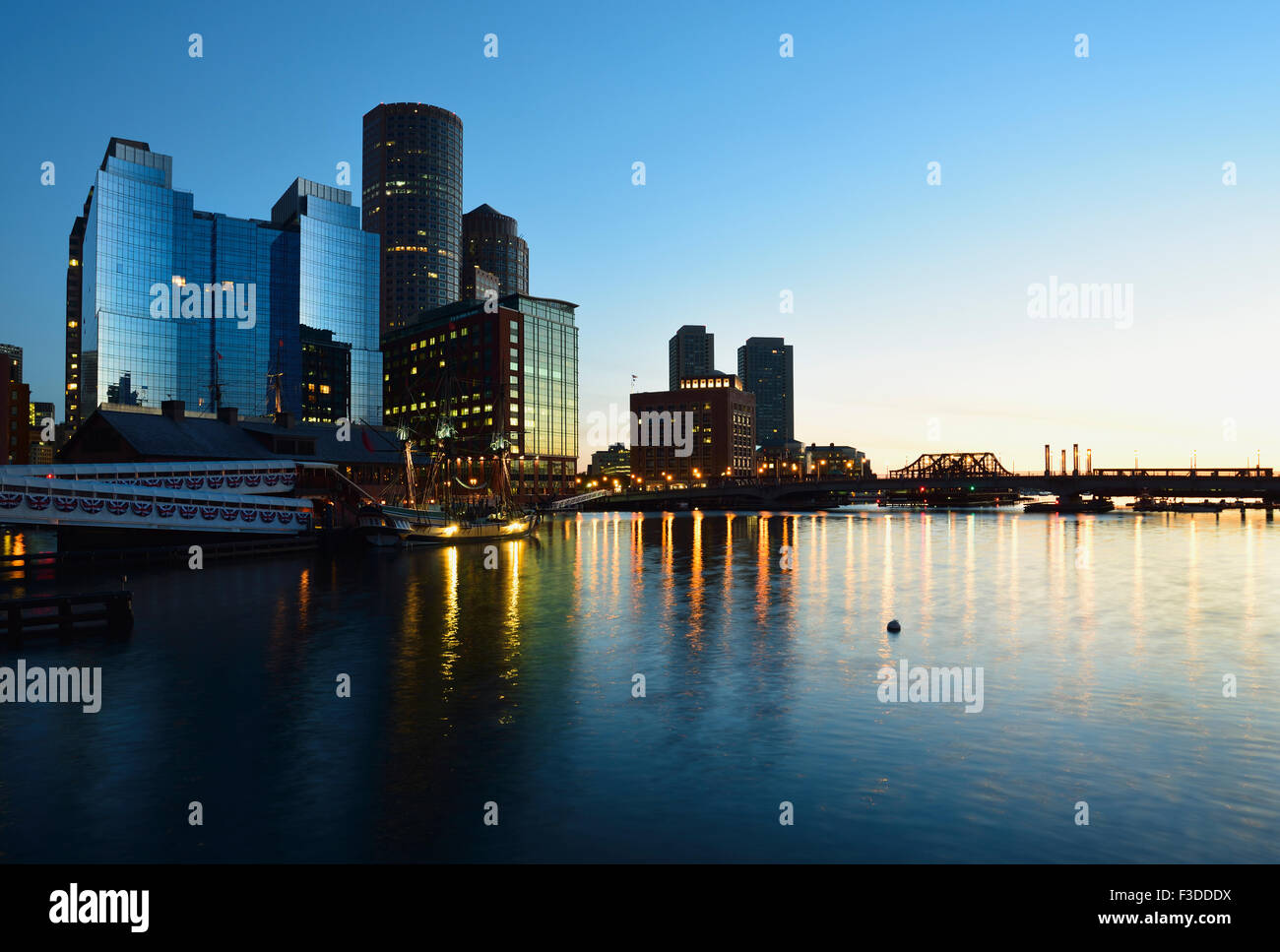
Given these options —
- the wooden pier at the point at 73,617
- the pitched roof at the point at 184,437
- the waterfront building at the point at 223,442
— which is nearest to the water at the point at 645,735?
the wooden pier at the point at 73,617

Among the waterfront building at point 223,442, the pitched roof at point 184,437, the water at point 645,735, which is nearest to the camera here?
the water at point 645,735

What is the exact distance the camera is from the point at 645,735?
2155 cm

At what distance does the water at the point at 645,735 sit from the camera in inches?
596

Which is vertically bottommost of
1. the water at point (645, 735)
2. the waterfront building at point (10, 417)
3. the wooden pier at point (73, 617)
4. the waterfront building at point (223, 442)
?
the water at point (645, 735)

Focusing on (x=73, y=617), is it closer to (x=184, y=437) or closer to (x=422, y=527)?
(x=422, y=527)

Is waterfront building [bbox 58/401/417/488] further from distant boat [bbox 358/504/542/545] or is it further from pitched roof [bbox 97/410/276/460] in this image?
distant boat [bbox 358/504/542/545]

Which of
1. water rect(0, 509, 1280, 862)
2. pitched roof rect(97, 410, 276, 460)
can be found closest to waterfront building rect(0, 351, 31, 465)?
pitched roof rect(97, 410, 276, 460)

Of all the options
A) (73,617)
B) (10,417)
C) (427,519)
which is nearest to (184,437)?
(427,519)

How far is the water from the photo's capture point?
49.7 ft

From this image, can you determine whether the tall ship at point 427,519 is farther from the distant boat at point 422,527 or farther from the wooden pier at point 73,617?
the wooden pier at point 73,617

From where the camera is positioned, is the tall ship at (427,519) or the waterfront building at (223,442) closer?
the waterfront building at (223,442)

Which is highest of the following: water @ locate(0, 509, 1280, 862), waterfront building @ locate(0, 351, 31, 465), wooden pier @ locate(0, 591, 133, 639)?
waterfront building @ locate(0, 351, 31, 465)

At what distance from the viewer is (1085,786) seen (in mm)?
17734

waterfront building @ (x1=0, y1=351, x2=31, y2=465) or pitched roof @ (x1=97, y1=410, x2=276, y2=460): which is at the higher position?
waterfront building @ (x1=0, y1=351, x2=31, y2=465)
